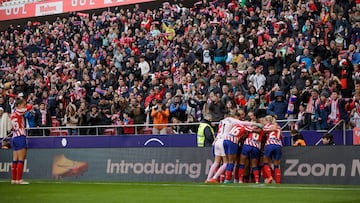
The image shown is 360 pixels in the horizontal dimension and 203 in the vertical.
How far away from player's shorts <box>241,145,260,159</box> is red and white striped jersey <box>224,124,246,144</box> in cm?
31

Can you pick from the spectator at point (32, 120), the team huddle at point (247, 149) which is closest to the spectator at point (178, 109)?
the team huddle at point (247, 149)

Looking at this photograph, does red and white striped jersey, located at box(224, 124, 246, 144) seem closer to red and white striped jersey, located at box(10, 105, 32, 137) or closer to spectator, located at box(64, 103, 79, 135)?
red and white striped jersey, located at box(10, 105, 32, 137)

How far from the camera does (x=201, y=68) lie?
24.7m

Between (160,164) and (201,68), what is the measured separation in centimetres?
527

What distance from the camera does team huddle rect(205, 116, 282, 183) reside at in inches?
717

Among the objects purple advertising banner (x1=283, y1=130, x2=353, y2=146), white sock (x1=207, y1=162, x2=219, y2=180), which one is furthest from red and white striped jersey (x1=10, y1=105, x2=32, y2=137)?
purple advertising banner (x1=283, y1=130, x2=353, y2=146)

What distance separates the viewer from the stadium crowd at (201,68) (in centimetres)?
2089

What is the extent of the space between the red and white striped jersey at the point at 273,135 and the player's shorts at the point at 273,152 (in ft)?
0.31

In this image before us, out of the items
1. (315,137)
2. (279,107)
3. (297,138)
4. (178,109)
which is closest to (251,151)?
(297,138)

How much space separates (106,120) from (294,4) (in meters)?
7.91

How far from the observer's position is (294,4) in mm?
25016

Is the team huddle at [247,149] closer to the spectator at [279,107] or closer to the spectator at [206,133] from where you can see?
the spectator at [206,133]

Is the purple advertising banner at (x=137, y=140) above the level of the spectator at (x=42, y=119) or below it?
below

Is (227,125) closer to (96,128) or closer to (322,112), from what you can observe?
(322,112)
